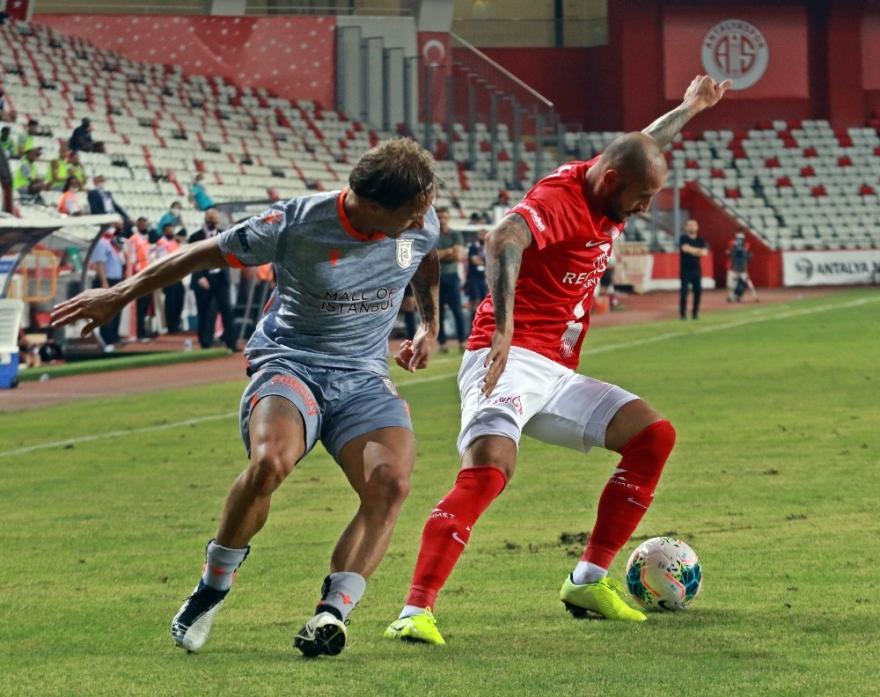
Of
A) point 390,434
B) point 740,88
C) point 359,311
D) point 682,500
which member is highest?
point 740,88

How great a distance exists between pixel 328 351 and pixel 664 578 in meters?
1.55

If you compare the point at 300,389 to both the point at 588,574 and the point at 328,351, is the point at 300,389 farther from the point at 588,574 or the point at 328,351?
the point at 588,574

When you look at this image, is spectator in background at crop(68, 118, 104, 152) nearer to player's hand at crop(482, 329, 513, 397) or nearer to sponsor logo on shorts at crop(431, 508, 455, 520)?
sponsor logo on shorts at crop(431, 508, 455, 520)

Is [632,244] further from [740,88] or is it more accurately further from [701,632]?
[701,632]

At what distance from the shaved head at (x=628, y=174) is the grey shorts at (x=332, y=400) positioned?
44.2 inches

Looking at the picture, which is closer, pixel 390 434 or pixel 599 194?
pixel 390 434

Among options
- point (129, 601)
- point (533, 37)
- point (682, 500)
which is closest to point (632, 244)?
point (533, 37)

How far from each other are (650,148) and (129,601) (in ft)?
9.12

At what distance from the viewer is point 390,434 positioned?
5797 millimetres

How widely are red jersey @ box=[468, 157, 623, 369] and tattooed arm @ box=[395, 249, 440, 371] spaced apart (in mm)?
168

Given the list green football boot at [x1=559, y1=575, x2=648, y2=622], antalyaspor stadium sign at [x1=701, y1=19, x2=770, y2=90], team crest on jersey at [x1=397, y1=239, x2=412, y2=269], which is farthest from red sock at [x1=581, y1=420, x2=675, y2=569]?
antalyaspor stadium sign at [x1=701, y1=19, x2=770, y2=90]

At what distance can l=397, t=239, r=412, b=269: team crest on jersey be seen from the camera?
589 cm

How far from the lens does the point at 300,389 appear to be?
18.8ft

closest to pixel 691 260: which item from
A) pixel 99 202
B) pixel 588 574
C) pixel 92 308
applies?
pixel 99 202
